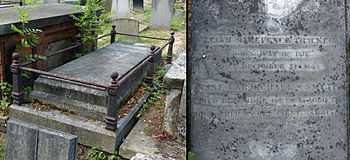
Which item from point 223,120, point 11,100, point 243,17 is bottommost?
→ point 11,100

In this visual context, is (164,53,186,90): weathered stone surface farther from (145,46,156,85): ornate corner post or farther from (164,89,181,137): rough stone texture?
(145,46,156,85): ornate corner post

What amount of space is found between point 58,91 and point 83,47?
1816 mm

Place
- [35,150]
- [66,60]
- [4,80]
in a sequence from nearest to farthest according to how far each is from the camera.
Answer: [35,150] → [4,80] → [66,60]

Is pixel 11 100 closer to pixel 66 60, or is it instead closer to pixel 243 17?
pixel 66 60

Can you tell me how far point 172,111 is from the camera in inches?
152

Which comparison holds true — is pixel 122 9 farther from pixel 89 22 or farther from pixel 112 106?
pixel 112 106

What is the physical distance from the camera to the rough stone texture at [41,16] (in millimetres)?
4521

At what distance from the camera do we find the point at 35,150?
186 centimetres

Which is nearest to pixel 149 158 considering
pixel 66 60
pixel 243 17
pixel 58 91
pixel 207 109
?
pixel 207 109

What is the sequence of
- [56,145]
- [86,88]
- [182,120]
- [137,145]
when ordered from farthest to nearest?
[86,88] → [137,145] → [182,120] → [56,145]

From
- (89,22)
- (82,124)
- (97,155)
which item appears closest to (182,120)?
(97,155)

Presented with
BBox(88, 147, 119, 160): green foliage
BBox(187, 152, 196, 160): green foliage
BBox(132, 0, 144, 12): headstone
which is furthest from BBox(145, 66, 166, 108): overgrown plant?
BBox(132, 0, 144, 12): headstone

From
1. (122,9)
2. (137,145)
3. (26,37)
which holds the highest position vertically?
(122,9)

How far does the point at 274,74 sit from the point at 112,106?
5.56 feet
